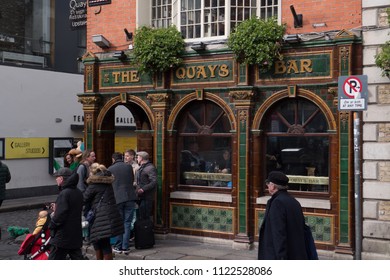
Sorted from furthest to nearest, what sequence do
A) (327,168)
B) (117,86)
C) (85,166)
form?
(117,86), (85,166), (327,168)

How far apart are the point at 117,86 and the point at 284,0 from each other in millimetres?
4189

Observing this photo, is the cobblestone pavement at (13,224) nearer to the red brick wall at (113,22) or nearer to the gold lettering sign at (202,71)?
the red brick wall at (113,22)

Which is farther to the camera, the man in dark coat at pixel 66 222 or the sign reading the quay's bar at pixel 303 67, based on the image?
the sign reading the quay's bar at pixel 303 67

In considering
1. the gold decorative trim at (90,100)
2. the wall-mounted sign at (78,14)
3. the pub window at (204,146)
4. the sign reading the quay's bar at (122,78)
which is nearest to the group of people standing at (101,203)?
the pub window at (204,146)

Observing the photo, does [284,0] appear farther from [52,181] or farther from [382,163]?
[52,181]

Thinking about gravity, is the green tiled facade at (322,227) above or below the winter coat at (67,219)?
below

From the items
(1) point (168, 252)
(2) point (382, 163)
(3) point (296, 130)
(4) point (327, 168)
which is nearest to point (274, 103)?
(3) point (296, 130)

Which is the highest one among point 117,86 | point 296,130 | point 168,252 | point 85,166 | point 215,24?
point 215,24

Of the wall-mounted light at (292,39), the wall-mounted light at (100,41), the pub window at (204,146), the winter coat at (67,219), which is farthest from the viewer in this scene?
the wall-mounted light at (100,41)

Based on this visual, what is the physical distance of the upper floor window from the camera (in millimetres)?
11477

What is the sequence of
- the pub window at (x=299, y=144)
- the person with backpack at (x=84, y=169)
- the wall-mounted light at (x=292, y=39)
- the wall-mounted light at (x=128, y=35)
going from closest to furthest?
1. the wall-mounted light at (x=292, y=39)
2. the pub window at (x=299, y=144)
3. the person with backpack at (x=84, y=169)
4. the wall-mounted light at (x=128, y=35)

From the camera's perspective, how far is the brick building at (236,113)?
10266 mm

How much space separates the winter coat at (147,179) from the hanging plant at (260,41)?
281cm

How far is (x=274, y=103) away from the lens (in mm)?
10930
